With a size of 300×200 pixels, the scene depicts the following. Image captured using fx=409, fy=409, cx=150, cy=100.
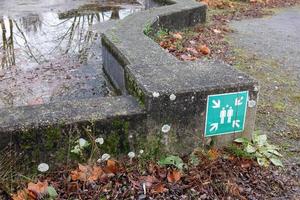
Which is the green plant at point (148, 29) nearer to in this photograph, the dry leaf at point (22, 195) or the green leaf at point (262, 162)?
the green leaf at point (262, 162)

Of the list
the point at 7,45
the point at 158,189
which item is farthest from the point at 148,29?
the point at 158,189

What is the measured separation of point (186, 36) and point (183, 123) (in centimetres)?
414

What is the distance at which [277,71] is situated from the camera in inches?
230

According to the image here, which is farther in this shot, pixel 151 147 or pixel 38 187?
pixel 151 147

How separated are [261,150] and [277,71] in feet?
8.51

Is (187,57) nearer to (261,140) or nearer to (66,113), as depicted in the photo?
(261,140)

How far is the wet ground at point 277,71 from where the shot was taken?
3877 mm

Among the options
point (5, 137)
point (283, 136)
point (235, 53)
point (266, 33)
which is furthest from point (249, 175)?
point (266, 33)

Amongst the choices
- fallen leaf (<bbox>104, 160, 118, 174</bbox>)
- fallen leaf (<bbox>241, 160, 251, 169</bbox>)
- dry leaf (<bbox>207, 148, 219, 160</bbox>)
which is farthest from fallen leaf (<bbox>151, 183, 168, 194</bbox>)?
fallen leaf (<bbox>241, 160, 251, 169</bbox>)

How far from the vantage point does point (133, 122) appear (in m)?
3.13

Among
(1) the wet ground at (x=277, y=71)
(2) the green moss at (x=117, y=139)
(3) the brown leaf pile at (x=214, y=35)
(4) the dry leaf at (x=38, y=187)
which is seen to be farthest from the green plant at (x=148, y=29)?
(4) the dry leaf at (x=38, y=187)

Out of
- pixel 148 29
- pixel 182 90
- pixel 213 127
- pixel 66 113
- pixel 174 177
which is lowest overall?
pixel 174 177

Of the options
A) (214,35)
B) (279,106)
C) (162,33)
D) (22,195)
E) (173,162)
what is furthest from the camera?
(214,35)

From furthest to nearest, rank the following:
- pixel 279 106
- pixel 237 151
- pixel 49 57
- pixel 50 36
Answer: pixel 50 36 < pixel 49 57 < pixel 279 106 < pixel 237 151
